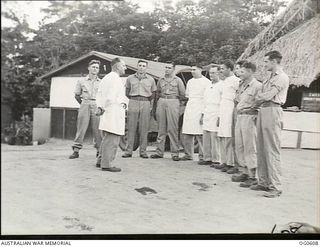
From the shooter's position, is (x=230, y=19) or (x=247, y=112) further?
(x=247, y=112)

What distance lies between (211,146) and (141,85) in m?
0.61

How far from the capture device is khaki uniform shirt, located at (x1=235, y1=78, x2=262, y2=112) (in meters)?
2.48

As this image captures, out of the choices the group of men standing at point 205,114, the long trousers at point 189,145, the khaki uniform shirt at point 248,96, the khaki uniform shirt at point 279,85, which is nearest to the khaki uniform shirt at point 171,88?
the group of men standing at point 205,114

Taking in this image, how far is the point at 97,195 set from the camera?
2.07m

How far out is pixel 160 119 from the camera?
241 centimetres

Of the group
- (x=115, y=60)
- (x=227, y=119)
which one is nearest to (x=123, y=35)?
(x=115, y=60)

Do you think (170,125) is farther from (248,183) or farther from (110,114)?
(248,183)

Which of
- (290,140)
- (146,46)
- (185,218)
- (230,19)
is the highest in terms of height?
(230,19)

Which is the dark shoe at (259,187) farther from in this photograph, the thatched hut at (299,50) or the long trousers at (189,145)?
the thatched hut at (299,50)

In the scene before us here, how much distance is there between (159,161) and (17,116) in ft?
2.77

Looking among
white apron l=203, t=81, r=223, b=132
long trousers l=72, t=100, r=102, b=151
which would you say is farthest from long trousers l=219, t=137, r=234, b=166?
long trousers l=72, t=100, r=102, b=151

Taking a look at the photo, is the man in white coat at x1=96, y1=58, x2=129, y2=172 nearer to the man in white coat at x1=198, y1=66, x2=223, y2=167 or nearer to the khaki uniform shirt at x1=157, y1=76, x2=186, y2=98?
the khaki uniform shirt at x1=157, y1=76, x2=186, y2=98

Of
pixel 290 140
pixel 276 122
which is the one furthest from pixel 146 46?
pixel 290 140

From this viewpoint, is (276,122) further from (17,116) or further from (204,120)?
(17,116)
